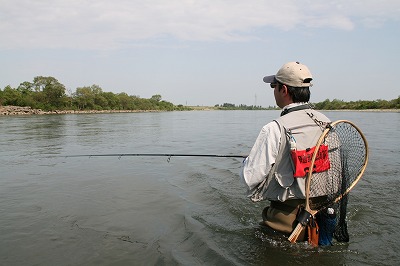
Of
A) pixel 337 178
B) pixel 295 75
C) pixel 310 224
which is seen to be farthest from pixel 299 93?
pixel 310 224

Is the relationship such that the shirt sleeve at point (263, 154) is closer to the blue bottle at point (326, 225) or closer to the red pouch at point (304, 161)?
the red pouch at point (304, 161)

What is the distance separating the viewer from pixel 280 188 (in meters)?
3.44

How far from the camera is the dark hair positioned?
3500 mm

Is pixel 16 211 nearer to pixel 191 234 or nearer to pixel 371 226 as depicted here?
pixel 191 234

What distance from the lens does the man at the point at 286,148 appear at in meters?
3.29

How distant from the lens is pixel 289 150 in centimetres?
331

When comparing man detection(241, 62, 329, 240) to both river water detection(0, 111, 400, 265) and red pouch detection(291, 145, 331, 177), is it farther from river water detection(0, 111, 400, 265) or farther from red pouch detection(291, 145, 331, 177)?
river water detection(0, 111, 400, 265)

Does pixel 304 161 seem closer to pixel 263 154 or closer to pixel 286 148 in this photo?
pixel 286 148

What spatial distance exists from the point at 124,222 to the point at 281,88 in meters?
3.82

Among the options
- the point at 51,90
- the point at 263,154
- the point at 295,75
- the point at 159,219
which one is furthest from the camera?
the point at 51,90

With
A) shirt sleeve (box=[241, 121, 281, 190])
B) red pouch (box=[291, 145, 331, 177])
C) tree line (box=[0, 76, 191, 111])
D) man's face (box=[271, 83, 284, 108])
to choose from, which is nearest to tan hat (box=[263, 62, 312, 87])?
man's face (box=[271, 83, 284, 108])

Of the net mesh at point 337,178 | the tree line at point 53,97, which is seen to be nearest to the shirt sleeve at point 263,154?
the net mesh at point 337,178

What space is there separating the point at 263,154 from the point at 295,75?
3.21ft

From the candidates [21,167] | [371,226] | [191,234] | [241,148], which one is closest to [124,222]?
[191,234]
